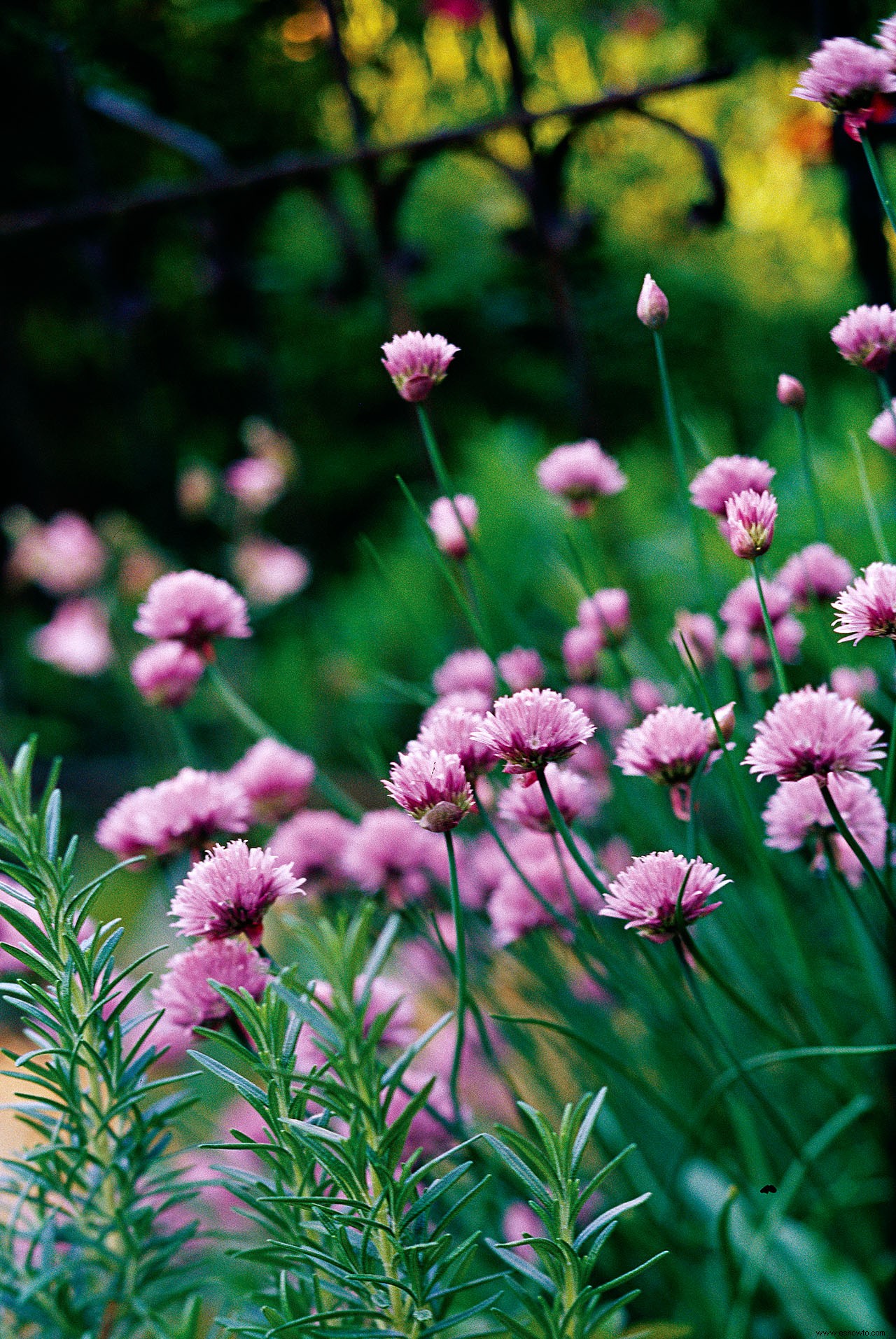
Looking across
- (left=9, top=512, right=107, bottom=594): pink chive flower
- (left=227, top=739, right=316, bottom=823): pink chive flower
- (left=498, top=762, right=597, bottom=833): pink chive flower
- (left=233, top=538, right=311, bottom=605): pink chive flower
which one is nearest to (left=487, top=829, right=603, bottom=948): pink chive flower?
(left=498, top=762, right=597, bottom=833): pink chive flower

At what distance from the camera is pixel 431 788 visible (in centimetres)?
47

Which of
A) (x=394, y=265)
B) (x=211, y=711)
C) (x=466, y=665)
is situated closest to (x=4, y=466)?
(x=211, y=711)

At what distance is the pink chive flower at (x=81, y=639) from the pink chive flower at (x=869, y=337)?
5.19 ft

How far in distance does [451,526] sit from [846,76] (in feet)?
1.25

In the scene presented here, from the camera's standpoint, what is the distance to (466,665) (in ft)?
2.69

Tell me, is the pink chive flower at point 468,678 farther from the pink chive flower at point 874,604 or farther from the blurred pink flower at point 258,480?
the blurred pink flower at point 258,480

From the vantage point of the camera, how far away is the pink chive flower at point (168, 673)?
79cm

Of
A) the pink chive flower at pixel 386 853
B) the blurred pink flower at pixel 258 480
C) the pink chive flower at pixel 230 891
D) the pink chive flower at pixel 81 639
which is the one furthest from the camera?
the pink chive flower at pixel 81 639

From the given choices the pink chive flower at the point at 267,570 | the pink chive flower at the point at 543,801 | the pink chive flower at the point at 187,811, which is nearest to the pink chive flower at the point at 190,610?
the pink chive flower at the point at 187,811

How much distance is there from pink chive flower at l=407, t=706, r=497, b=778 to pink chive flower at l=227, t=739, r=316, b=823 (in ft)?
0.83

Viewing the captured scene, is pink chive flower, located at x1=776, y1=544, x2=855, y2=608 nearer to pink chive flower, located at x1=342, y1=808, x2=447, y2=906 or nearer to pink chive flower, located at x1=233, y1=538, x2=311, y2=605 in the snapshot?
pink chive flower, located at x1=342, y1=808, x2=447, y2=906

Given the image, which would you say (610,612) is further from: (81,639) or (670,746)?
(81,639)

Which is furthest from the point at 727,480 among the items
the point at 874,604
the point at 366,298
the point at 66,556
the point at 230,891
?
the point at 366,298

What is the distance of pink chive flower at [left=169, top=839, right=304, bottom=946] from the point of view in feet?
1.44
